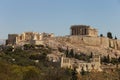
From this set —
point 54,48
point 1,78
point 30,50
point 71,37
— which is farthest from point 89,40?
point 1,78

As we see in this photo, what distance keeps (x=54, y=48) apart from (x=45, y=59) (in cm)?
791

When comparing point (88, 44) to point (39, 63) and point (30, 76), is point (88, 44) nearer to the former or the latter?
point (39, 63)

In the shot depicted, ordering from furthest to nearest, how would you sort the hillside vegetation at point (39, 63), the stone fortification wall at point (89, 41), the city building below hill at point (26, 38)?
the stone fortification wall at point (89, 41), the city building below hill at point (26, 38), the hillside vegetation at point (39, 63)

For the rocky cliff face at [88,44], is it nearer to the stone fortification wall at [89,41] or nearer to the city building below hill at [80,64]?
the stone fortification wall at [89,41]

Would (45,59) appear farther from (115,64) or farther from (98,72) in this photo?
(115,64)

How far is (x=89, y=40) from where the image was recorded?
6625 centimetres

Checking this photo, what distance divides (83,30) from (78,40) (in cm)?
391

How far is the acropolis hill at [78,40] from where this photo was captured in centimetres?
6188

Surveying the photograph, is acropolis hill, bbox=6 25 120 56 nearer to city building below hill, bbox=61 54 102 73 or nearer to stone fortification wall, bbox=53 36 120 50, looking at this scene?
stone fortification wall, bbox=53 36 120 50

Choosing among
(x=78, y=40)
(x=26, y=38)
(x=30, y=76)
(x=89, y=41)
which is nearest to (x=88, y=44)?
(x=89, y=41)

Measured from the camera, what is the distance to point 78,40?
65625mm

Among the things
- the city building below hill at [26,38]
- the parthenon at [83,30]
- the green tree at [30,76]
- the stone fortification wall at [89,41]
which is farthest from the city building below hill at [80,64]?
the green tree at [30,76]

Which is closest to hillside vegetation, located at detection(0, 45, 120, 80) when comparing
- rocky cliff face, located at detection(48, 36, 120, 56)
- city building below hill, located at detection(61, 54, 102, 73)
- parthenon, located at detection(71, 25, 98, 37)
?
city building below hill, located at detection(61, 54, 102, 73)

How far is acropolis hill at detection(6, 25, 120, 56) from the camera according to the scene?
6188 centimetres
